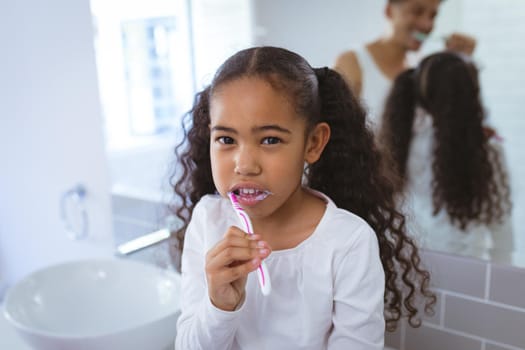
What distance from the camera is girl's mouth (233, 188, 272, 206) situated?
760 mm

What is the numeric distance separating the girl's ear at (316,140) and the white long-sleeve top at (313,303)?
106 mm

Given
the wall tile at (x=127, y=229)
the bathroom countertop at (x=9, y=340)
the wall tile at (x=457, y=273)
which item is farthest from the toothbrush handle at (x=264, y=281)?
the wall tile at (x=127, y=229)

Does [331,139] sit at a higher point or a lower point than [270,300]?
higher

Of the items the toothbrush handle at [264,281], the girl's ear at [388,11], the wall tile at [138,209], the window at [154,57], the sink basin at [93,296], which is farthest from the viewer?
the wall tile at [138,209]

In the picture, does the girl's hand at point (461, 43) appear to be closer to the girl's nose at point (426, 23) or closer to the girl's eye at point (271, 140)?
the girl's nose at point (426, 23)

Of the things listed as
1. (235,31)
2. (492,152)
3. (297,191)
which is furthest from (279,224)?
(235,31)

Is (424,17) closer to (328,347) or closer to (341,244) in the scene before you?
(341,244)

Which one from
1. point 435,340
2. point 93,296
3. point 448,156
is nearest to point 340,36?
point 448,156

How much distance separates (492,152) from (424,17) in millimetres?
329

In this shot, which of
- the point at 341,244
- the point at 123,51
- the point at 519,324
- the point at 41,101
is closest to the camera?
the point at 341,244

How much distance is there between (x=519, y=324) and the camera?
104cm

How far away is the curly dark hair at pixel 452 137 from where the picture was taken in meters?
1.08

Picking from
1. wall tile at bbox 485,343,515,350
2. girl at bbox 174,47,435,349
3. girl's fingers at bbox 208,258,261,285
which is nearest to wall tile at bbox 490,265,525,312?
wall tile at bbox 485,343,515,350

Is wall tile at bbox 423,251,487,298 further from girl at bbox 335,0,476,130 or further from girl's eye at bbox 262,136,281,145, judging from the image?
girl's eye at bbox 262,136,281,145
